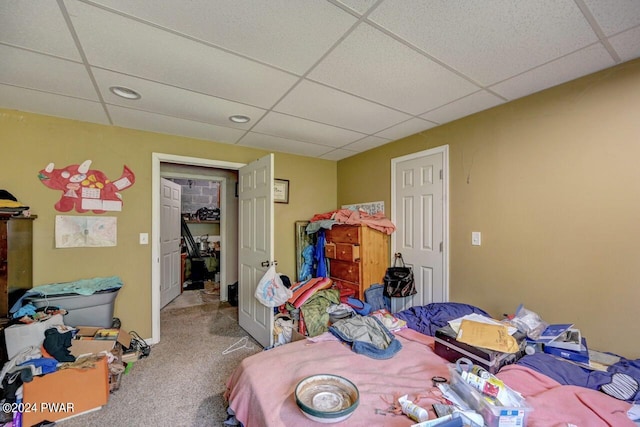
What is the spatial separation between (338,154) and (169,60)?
2565 millimetres

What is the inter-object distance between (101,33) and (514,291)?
327cm

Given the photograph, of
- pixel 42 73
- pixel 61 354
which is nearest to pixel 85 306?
pixel 61 354

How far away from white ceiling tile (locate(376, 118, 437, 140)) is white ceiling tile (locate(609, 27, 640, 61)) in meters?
1.29

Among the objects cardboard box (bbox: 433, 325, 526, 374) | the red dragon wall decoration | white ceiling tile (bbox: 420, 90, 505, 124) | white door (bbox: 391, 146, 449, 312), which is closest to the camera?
cardboard box (bbox: 433, 325, 526, 374)

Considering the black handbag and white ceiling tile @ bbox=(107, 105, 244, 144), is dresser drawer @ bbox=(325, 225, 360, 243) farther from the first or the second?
white ceiling tile @ bbox=(107, 105, 244, 144)

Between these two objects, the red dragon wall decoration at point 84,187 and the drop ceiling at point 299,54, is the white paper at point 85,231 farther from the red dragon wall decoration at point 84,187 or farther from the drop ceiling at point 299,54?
the drop ceiling at point 299,54

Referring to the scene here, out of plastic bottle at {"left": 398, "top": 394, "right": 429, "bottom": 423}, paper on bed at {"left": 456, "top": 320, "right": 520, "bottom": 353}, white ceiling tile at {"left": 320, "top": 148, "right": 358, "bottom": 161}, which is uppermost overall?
white ceiling tile at {"left": 320, "top": 148, "right": 358, "bottom": 161}

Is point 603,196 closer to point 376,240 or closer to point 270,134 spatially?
point 376,240

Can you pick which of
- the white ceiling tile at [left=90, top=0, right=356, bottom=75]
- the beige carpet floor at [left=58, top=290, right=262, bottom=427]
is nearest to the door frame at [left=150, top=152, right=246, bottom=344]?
the beige carpet floor at [left=58, top=290, right=262, bottom=427]

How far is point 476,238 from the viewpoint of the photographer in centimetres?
244

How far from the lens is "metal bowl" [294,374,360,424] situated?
1053 mm

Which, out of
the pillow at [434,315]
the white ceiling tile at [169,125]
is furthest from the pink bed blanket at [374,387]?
the white ceiling tile at [169,125]

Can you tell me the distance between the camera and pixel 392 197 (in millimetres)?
3264

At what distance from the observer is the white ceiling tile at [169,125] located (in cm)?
244
